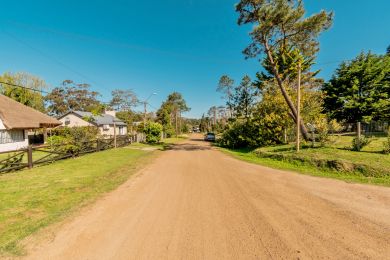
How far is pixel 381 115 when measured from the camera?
2430 cm

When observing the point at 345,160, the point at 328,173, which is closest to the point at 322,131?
the point at 345,160

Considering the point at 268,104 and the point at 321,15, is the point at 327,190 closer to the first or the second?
the point at 268,104

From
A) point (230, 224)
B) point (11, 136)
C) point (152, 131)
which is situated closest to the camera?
point (230, 224)

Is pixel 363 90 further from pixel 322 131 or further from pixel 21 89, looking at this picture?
pixel 21 89

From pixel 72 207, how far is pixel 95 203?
0.52m

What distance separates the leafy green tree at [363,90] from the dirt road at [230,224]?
23.8 meters

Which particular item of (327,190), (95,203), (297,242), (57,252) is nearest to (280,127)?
(327,190)

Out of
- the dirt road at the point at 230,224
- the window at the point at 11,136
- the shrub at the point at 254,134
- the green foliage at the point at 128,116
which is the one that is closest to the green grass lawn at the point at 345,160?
the dirt road at the point at 230,224

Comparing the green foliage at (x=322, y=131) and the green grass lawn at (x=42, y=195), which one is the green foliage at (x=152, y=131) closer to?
the green grass lawn at (x=42, y=195)

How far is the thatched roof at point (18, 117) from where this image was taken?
1772 cm

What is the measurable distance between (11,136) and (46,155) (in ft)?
36.2

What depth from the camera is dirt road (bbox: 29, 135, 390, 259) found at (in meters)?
3.03

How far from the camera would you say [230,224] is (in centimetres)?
392

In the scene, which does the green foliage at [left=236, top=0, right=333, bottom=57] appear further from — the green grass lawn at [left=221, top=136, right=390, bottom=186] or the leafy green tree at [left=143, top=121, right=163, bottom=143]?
the leafy green tree at [left=143, top=121, right=163, bottom=143]
